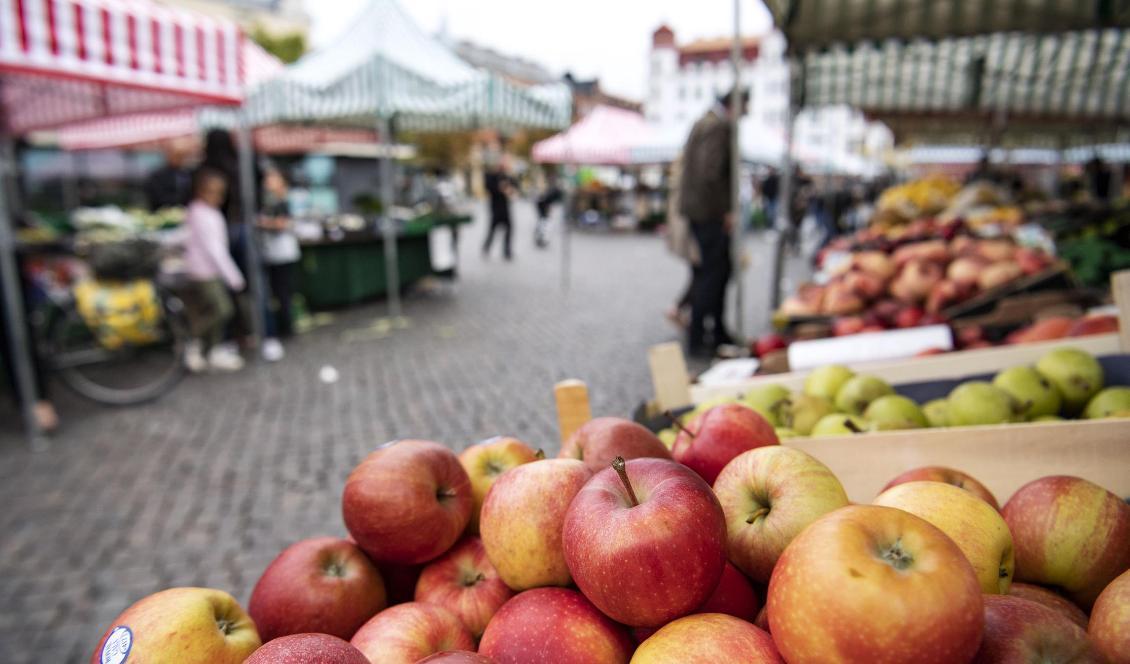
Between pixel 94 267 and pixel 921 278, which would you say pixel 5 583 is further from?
pixel 921 278

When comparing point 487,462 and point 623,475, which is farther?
point 487,462

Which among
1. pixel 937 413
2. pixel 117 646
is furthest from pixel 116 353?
pixel 937 413

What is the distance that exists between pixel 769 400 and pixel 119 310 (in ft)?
20.8

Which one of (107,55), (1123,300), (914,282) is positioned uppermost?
(107,55)

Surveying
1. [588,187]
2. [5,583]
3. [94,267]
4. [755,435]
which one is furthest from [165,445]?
[588,187]

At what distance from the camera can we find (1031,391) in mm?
2455

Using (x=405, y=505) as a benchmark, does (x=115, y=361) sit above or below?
below

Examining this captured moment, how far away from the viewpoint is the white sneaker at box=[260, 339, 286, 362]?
7.59m

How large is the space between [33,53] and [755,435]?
18.3 ft

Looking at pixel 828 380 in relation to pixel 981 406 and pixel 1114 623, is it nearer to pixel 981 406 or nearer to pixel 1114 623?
pixel 981 406

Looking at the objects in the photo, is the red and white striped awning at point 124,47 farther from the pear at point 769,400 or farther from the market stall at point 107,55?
the pear at point 769,400

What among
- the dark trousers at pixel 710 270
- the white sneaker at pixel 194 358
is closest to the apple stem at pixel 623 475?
the dark trousers at pixel 710 270

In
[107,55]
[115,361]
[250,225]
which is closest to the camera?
[107,55]

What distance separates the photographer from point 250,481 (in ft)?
14.9
